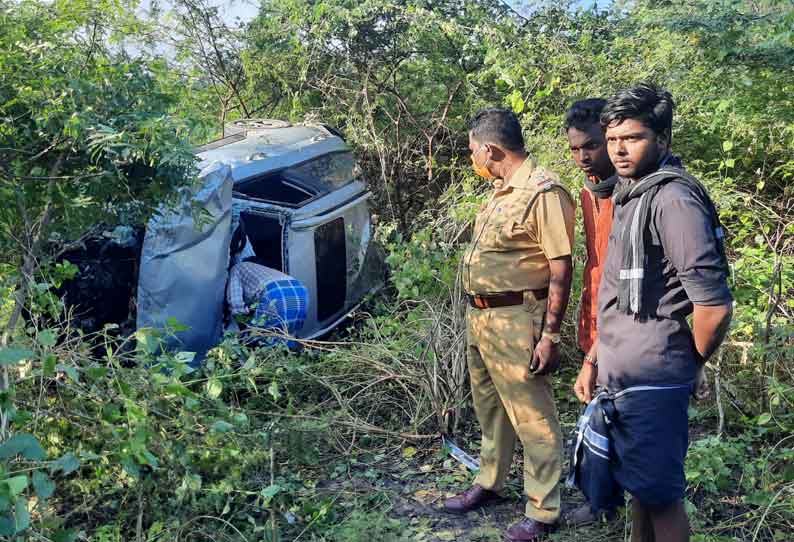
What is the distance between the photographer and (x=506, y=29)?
663cm

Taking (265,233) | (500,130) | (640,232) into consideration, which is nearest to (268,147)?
(265,233)

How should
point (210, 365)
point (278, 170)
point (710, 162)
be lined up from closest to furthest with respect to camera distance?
point (210, 365) < point (278, 170) < point (710, 162)

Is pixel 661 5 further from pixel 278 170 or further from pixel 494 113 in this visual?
pixel 494 113

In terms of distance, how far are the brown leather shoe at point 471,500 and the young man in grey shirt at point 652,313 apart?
3.54 ft

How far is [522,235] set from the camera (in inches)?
117

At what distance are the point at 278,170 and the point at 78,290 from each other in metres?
1.88

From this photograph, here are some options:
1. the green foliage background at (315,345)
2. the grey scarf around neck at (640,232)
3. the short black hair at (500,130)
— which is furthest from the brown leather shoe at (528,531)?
the short black hair at (500,130)

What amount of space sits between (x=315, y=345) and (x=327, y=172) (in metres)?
1.95

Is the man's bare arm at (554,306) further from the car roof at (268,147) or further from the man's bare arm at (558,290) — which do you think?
the car roof at (268,147)

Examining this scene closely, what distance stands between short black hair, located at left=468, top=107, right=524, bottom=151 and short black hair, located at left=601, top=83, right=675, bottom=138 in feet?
2.95

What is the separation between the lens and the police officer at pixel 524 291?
2908 millimetres

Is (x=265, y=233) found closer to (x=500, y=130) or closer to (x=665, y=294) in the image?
(x=500, y=130)

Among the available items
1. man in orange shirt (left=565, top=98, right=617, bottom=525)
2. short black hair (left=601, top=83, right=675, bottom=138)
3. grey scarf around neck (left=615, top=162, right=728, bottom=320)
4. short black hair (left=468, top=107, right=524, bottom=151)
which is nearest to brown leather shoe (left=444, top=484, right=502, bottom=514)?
man in orange shirt (left=565, top=98, right=617, bottom=525)

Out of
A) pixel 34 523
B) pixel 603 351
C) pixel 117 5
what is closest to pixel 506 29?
pixel 117 5
